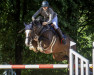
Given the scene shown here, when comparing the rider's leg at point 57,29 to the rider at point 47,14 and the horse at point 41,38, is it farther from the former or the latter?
the horse at point 41,38

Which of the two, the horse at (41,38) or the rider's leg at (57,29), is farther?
the rider's leg at (57,29)

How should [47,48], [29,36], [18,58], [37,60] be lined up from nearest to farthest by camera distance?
[29,36]
[47,48]
[18,58]
[37,60]

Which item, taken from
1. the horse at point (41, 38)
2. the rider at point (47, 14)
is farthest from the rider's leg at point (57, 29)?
the horse at point (41, 38)

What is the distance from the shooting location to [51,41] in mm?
8672

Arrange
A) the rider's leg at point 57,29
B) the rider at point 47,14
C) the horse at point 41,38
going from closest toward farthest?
the horse at point 41,38
the rider at point 47,14
the rider's leg at point 57,29

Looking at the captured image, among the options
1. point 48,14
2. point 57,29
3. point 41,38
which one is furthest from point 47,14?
point 41,38

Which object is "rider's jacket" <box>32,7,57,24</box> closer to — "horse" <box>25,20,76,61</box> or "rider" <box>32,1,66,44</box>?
"rider" <box>32,1,66,44</box>

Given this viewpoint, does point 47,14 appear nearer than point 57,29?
Yes

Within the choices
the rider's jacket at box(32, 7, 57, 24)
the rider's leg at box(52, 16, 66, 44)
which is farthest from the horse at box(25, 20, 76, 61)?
the rider's jacket at box(32, 7, 57, 24)

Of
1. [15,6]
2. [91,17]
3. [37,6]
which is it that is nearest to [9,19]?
[15,6]

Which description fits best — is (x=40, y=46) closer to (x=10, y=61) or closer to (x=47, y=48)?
(x=47, y=48)

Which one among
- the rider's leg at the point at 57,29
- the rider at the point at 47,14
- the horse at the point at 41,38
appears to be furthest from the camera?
the rider's leg at the point at 57,29

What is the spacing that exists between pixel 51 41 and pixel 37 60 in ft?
18.9

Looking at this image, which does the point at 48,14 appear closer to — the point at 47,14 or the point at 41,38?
the point at 47,14
